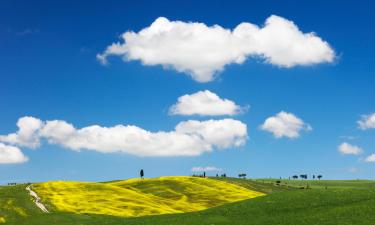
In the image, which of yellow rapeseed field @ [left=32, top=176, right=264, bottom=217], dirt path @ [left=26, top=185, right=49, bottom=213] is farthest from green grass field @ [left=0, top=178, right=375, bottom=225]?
yellow rapeseed field @ [left=32, top=176, right=264, bottom=217]

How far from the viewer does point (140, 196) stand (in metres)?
124

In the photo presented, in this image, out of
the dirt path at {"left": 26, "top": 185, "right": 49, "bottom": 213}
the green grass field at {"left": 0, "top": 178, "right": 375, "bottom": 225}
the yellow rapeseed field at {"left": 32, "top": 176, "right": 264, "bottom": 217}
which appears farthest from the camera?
the yellow rapeseed field at {"left": 32, "top": 176, "right": 264, "bottom": 217}

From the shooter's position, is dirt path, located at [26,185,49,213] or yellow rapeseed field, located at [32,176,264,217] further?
yellow rapeseed field, located at [32,176,264,217]

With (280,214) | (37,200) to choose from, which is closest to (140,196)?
(37,200)

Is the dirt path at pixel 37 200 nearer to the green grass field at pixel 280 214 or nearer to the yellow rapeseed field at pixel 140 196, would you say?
the yellow rapeseed field at pixel 140 196

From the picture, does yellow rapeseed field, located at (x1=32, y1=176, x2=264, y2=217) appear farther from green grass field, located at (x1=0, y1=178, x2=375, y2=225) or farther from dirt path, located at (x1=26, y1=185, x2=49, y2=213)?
green grass field, located at (x1=0, y1=178, x2=375, y2=225)

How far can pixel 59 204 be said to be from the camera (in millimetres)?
105125

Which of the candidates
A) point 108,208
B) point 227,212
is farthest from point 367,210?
point 108,208

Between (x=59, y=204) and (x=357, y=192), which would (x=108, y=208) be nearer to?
(x=59, y=204)

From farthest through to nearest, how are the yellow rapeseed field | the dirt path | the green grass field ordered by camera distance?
1. the yellow rapeseed field
2. the dirt path
3. the green grass field

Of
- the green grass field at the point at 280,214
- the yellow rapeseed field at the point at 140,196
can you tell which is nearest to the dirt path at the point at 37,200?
the yellow rapeseed field at the point at 140,196

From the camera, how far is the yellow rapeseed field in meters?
103

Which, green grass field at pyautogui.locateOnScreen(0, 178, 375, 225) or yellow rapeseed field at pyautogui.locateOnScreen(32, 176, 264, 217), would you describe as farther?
yellow rapeseed field at pyautogui.locateOnScreen(32, 176, 264, 217)

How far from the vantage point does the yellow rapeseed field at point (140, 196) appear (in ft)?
338
